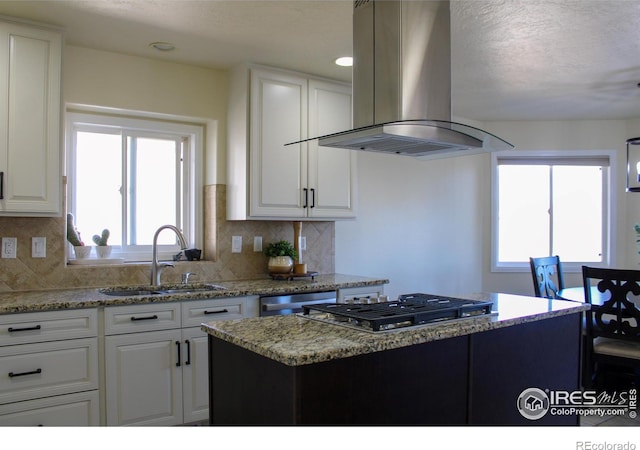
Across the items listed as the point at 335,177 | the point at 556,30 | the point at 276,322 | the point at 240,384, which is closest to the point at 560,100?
the point at 556,30

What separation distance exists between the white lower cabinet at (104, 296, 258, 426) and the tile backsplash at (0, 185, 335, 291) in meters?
0.59

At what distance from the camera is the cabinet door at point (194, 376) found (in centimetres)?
314

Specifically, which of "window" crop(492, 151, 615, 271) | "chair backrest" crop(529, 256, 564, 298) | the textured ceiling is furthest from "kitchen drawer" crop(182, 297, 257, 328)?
"window" crop(492, 151, 615, 271)

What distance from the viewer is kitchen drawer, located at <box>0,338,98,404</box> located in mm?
2592

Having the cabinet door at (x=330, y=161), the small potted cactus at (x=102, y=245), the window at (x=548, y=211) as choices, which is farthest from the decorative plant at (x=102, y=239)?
the window at (x=548, y=211)

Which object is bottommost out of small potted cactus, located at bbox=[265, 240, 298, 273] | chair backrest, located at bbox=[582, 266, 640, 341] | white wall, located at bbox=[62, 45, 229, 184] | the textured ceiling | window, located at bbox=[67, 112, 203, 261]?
chair backrest, located at bbox=[582, 266, 640, 341]

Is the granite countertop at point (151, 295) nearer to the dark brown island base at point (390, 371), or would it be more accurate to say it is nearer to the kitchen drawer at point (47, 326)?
the kitchen drawer at point (47, 326)

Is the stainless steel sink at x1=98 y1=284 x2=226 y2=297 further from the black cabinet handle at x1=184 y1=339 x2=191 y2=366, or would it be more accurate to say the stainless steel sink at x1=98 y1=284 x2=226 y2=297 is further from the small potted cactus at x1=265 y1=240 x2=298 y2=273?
the small potted cactus at x1=265 y1=240 x2=298 y2=273

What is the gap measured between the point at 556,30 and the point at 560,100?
71.3 inches

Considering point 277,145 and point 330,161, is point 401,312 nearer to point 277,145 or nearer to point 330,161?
point 277,145

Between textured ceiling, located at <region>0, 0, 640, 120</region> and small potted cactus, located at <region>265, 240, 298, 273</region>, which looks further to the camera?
small potted cactus, located at <region>265, 240, 298, 273</region>

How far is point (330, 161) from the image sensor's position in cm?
413

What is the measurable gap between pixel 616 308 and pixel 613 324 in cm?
12

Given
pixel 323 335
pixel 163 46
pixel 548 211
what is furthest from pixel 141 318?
pixel 548 211
